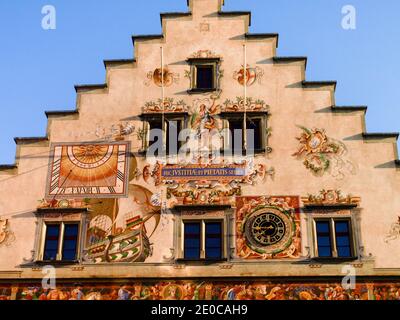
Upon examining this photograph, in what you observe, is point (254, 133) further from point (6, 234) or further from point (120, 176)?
point (6, 234)

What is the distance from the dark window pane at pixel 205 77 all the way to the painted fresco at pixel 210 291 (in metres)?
5.21

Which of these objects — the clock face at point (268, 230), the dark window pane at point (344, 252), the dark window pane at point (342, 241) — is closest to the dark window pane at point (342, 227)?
the dark window pane at point (342, 241)

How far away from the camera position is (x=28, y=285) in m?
16.4

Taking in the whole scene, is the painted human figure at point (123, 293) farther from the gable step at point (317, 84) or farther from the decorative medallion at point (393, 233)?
the gable step at point (317, 84)

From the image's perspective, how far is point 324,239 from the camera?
54.8ft

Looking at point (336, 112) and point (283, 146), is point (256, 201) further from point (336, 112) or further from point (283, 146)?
point (336, 112)

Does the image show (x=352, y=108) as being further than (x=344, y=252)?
Yes

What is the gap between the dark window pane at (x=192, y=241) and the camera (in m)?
16.7

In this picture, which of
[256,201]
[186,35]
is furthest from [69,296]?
[186,35]

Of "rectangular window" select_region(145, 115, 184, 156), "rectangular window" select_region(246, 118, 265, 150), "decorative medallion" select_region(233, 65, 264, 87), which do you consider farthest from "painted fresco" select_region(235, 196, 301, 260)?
"decorative medallion" select_region(233, 65, 264, 87)

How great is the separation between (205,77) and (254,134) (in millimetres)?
2077

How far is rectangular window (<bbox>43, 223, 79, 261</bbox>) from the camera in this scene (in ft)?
55.1

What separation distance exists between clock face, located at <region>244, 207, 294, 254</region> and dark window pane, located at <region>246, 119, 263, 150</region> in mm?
1720

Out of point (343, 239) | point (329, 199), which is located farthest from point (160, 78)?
point (343, 239)
